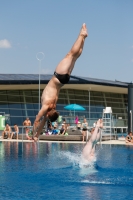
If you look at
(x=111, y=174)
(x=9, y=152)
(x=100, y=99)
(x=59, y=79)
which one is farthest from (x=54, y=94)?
(x=100, y=99)

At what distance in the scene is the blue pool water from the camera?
30.6 feet

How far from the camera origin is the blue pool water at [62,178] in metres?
9.34

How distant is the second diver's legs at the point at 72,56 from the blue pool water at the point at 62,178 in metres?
2.69

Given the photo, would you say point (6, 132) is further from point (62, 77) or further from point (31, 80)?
point (62, 77)

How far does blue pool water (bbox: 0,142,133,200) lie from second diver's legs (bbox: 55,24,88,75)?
2.69 meters

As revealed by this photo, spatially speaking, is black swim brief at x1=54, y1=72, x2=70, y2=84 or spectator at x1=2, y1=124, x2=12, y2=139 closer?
black swim brief at x1=54, y1=72, x2=70, y2=84

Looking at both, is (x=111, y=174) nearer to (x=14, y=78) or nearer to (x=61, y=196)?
(x=61, y=196)

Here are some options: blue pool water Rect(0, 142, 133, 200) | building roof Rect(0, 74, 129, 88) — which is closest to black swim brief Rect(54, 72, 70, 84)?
blue pool water Rect(0, 142, 133, 200)

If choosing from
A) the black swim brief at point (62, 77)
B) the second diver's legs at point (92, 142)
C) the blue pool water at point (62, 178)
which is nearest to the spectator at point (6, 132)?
A: the blue pool water at point (62, 178)

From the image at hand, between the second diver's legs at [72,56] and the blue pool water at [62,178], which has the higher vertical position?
the second diver's legs at [72,56]

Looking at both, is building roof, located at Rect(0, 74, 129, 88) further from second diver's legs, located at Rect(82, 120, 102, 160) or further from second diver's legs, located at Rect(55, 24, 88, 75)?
second diver's legs, located at Rect(55, 24, 88, 75)

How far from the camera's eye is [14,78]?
32625 millimetres

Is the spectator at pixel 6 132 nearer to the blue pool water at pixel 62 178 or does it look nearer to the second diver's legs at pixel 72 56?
the blue pool water at pixel 62 178

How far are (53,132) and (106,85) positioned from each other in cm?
901
